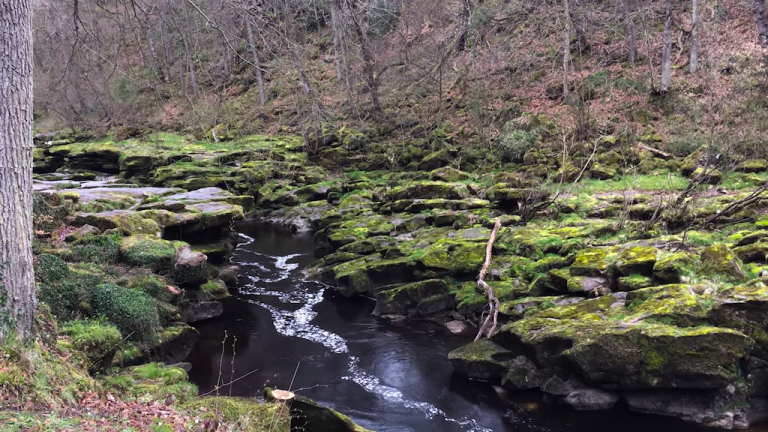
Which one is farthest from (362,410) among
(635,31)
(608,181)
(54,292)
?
(635,31)

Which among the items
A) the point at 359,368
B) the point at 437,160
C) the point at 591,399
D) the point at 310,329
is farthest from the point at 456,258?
the point at 437,160

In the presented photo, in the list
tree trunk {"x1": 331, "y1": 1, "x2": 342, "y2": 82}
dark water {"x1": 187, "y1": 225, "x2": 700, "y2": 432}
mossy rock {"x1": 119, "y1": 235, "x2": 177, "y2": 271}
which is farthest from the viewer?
mossy rock {"x1": 119, "y1": 235, "x2": 177, "y2": 271}

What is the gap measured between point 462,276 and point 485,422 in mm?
4542

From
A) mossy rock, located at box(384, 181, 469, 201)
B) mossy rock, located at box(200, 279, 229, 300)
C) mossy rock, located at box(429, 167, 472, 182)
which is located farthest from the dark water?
mossy rock, located at box(429, 167, 472, 182)

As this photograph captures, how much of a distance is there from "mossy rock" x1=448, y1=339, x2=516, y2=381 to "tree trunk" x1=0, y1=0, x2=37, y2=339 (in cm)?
622

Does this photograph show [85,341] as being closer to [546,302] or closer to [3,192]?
[3,192]

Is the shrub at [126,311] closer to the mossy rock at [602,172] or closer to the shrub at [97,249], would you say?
the shrub at [97,249]

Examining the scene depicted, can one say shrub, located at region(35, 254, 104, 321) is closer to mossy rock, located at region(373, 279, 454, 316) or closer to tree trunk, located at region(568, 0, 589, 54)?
mossy rock, located at region(373, 279, 454, 316)

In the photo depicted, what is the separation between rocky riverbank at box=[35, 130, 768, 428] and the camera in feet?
24.7

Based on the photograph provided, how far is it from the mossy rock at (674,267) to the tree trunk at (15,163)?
8.98 m

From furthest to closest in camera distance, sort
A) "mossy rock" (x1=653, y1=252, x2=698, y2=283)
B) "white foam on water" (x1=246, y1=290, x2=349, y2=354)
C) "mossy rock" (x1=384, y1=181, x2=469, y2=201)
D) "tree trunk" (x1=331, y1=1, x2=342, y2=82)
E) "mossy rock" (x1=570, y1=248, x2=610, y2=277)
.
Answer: "mossy rock" (x1=384, y1=181, x2=469, y2=201)
"white foam on water" (x1=246, y1=290, x2=349, y2=354)
"mossy rock" (x1=570, y1=248, x2=610, y2=277)
"mossy rock" (x1=653, y1=252, x2=698, y2=283)
"tree trunk" (x1=331, y1=1, x2=342, y2=82)

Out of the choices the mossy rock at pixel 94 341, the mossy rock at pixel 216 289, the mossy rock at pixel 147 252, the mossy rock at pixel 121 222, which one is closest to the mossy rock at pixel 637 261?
the mossy rock at pixel 94 341

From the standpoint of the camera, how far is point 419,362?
9.62 meters

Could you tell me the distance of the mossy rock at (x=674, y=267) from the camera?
8914mm
